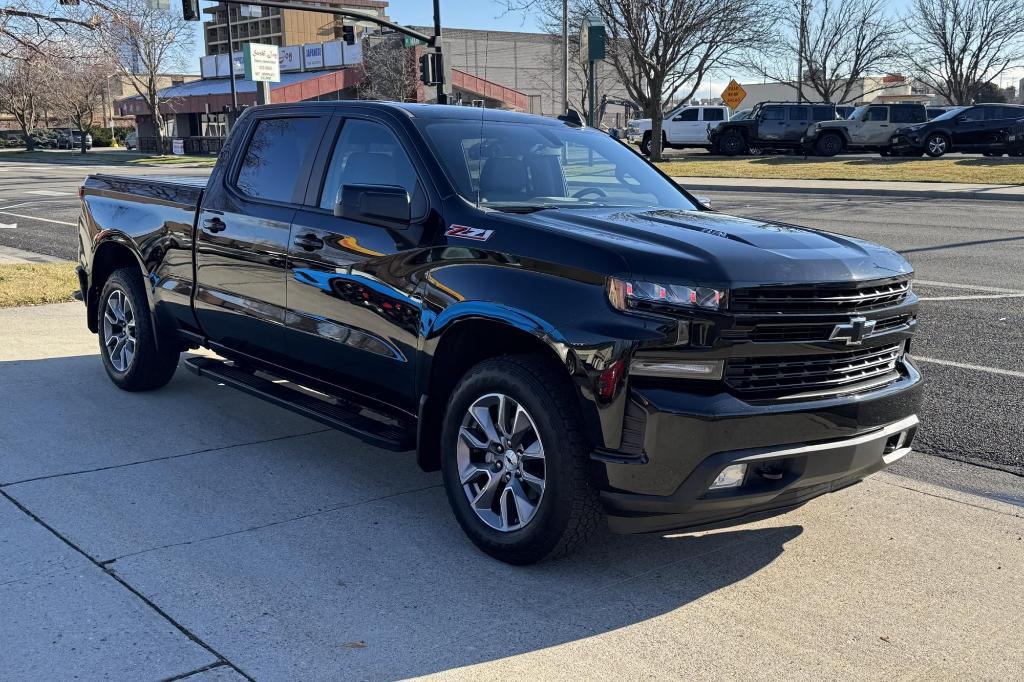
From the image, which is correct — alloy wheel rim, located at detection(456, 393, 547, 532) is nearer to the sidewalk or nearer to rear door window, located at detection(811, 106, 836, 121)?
the sidewalk

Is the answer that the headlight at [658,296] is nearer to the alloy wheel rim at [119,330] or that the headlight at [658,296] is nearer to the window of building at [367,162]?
the window of building at [367,162]

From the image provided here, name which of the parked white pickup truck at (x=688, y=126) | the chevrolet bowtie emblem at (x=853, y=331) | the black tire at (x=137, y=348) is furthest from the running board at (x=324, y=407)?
the parked white pickup truck at (x=688, y=126)

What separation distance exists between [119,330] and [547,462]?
4.06 metres

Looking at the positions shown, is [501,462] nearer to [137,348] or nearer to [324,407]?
[324,407]

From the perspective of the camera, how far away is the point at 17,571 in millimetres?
3943

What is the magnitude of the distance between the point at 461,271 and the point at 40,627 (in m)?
2.02

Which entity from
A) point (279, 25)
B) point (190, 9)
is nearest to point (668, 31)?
point (190, 9)

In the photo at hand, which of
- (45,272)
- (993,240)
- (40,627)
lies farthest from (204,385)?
(993,240)

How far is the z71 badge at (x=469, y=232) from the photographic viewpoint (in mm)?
4191

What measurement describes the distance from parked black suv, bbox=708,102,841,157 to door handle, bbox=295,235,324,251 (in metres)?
35.8

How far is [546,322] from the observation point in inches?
150

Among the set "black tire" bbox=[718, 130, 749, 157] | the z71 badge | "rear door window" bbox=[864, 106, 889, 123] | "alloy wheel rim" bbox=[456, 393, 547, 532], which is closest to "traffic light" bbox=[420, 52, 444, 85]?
"black tire" bbox=[718, 130, 749, 157]

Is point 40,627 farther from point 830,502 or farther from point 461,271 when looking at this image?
point 830,502

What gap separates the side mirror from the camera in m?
4.38
